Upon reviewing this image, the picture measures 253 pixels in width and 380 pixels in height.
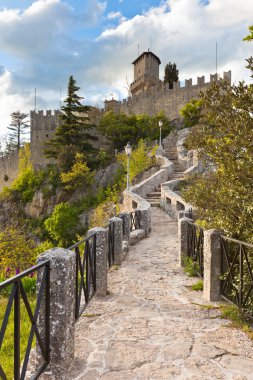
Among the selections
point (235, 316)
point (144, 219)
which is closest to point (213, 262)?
point (235, 316)

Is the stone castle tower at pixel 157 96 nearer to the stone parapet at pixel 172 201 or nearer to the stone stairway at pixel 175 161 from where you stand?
the stone stairway at pixel 175 161

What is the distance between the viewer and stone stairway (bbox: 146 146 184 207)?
20.8 m

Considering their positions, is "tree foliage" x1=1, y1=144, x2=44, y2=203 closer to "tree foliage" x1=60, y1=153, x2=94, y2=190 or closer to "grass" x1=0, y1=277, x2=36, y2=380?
"tree foliage" x1=60, y1=153, x2=94, y2=190

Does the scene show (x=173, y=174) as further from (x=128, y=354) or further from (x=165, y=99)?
(x=128, y=354)

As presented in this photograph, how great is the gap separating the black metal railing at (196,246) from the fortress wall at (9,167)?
45.6 meters

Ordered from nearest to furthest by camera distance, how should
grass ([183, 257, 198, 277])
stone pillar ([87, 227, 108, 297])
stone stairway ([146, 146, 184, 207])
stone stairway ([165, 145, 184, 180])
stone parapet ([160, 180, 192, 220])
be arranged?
stone pillar ([87, 227, 108, 297]) → grass ([183, 257, 198, 277]) → stone parapet ([160, 180, 192, 220]) → stone stairway ([146, 146, 184, 207]) → stone stairway ([165, 145, 184, 180])

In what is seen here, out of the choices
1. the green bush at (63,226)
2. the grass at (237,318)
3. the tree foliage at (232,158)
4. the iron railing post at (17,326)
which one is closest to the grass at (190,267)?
the tree foliage at (232,158)

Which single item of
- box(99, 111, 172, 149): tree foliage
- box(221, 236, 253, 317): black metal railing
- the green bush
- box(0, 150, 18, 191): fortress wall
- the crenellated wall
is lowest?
the green bush

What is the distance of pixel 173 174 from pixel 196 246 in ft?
59.1

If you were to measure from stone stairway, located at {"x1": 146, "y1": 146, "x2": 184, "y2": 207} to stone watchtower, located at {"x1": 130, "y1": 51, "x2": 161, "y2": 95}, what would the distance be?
2511cm

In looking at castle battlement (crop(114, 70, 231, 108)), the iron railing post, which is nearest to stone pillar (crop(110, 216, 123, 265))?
the iron railing post

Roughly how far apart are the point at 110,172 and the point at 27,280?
27870 millimetres

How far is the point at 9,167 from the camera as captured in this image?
5153 cm

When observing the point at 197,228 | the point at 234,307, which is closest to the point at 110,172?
the point at 197,228
